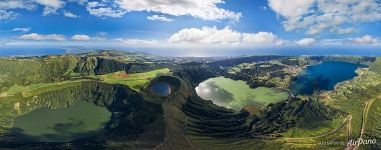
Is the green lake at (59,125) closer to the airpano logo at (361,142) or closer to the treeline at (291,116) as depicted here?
the treeline at (291,116)

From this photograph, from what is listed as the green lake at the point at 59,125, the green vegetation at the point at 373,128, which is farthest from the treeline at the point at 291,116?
the green lake at the point at 59,125

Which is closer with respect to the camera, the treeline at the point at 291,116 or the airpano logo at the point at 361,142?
the airpano logo at the point at 361,142

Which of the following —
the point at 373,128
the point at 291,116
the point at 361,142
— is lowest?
the point at 361,142

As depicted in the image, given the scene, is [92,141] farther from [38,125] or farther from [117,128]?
[38,125]

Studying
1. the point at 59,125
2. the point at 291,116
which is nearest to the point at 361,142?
the point at 291,116

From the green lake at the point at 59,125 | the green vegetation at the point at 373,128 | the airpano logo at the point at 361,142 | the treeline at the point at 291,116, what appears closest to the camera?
the airpano logo at the point at 361,142

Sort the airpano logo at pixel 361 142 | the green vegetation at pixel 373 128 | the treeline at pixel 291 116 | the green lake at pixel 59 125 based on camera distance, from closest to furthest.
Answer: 1. the airpano logo at pixel 361 142
2. the green vegetation at pixel 373 128
3. the green lake at pixel 59 125
4. the treeline at pixel 291 116

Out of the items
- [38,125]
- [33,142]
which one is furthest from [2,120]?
[33,142]

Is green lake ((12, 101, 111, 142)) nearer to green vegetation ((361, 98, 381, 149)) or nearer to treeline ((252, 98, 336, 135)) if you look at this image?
treeline ((252, 98, 336, 135))

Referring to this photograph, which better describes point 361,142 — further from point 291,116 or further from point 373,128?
point 291,116
